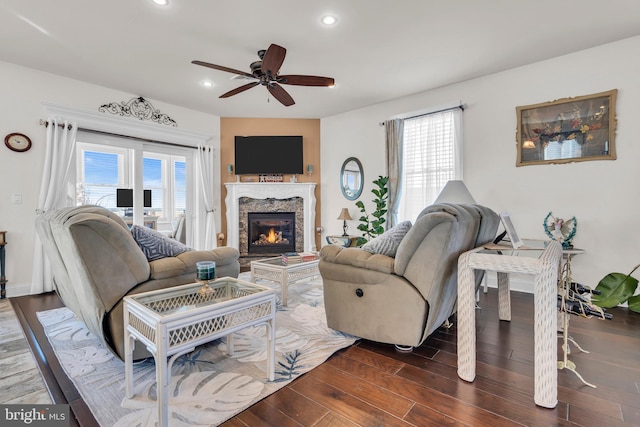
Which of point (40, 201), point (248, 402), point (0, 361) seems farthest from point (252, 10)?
point (40, 201)

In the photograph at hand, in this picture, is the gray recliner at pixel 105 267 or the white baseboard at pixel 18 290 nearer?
the gray recliner at pixel 105 267

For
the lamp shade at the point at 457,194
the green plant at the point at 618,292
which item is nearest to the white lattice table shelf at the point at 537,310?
the green plant at the point at 618,292

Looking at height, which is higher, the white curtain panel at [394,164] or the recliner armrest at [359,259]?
the white curtain panel at [394,164]

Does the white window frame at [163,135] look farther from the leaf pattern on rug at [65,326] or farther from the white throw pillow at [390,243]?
the white throw pillow at [390,243]

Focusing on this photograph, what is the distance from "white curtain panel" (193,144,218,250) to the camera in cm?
544

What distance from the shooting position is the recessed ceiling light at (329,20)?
276 centimetres

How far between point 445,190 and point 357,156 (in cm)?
215

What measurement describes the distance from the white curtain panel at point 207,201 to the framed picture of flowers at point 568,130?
15.8ft

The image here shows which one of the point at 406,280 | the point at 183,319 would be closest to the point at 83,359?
the point at 183,319

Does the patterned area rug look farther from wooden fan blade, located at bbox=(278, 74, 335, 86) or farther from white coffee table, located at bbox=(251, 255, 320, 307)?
wooden fan blade, located at bbox=(278, 74, 335, 86)

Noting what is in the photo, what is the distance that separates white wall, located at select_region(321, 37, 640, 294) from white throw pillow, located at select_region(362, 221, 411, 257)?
2410 millimetres

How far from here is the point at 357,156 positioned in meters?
5.46

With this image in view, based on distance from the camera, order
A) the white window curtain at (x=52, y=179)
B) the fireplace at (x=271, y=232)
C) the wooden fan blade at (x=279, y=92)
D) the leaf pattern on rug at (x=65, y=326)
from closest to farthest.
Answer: the leaf pattern on rug at (x=65, y=326) < the wooden fan blade at (x=279, y=92) < the white window curtain at (x=52, y=179) < the fireplace at (x=271, y=232)

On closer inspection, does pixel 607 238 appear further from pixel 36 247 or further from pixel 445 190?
pixel 36 247
